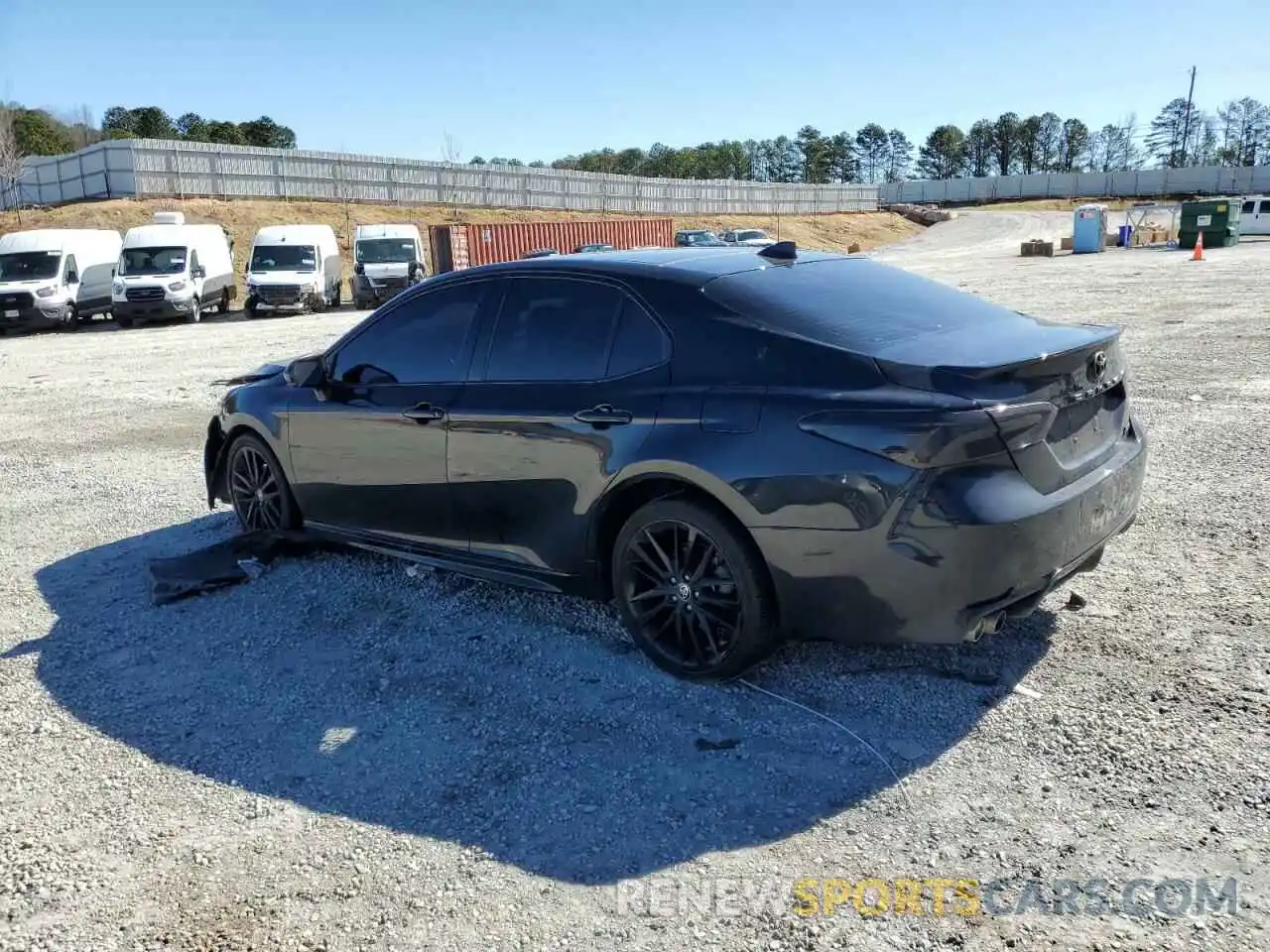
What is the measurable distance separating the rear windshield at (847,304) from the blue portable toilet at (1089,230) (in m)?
43.2

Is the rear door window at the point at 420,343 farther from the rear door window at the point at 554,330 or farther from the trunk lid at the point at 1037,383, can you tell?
the trunk lid at the point at 1037,383

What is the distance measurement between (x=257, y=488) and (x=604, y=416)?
2792 mm

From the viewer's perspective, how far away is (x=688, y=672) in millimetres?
4082

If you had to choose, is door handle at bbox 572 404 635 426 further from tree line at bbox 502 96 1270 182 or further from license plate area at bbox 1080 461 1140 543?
tree line at bbox 502 96 1270 182

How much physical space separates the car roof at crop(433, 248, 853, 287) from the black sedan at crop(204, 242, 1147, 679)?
0.02 meters

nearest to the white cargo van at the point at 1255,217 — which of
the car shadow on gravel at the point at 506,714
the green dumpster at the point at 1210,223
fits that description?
the green dumpster at the point at 1210,223

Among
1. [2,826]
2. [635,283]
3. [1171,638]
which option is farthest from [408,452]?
[1171,638]

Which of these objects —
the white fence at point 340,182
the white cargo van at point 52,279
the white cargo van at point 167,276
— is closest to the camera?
the white cargo van at point 52,279

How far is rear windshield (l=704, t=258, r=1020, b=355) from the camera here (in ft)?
12.8

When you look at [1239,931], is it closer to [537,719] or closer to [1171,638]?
[1171,638]

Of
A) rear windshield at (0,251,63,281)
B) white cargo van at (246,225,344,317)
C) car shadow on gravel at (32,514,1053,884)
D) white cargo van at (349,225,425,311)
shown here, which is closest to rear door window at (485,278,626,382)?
car shadow on gravel at (32,514,1053,884)

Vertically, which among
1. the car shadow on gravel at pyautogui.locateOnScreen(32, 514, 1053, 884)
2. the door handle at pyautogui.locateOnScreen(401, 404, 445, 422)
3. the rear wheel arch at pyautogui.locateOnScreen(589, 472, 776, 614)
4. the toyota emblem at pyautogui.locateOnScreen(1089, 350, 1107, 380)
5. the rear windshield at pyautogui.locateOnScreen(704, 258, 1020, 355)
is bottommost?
the car shadow on gravel at pyautogui.locateOnScreen(32, 514, 1053, 884)

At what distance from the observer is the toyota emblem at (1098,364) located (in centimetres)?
393

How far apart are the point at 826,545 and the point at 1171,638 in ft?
5.81
